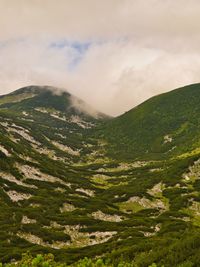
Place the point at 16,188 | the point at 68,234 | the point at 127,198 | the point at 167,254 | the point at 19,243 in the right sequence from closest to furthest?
the point at 167,254 < the point at 19,243 < the point at 68,234 < the point at 16,188 < the point at 127,198

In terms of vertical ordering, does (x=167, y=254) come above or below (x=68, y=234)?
above

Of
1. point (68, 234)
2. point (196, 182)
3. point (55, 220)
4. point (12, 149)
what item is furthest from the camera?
point (12, 149)

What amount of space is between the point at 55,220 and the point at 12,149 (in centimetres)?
6226

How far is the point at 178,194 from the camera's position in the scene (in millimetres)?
122000

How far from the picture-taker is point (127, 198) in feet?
395

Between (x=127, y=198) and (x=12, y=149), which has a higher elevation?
(x=12, y=149)

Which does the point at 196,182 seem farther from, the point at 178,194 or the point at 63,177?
the point at 63,177

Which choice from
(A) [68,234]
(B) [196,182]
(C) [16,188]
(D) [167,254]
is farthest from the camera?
(B) [196,182]

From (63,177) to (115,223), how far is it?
51.3 metres

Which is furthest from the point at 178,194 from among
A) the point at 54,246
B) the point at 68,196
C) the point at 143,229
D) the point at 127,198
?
the point at 54,246

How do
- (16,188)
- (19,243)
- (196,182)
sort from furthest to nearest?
(196,182) < (16,188) < (19,243)

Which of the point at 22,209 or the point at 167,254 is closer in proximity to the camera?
the point at 167,254

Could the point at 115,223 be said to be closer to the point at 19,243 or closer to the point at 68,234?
the point at 68,234

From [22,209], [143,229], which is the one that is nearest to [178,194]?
[143,229]
